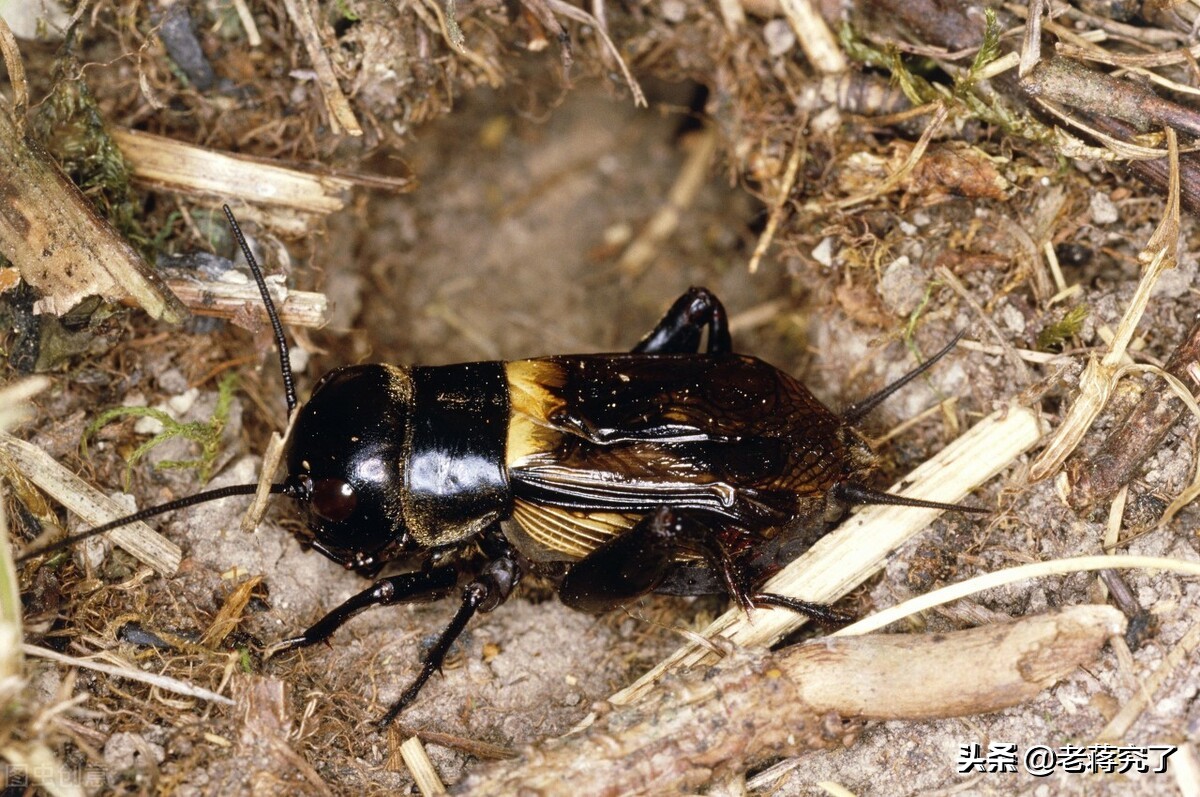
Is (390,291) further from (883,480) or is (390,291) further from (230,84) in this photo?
(883,480)

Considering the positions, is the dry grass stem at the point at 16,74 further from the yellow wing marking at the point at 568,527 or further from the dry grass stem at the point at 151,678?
the yellow wing marking at the point at 568,527

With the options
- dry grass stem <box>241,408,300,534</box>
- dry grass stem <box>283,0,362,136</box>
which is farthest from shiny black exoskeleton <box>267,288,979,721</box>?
dry grass stem <box>283,0,362,136</box>

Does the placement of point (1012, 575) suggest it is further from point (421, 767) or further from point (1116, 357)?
point (421, 767)

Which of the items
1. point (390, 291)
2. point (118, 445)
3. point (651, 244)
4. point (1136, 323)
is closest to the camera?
point (1136, 323)

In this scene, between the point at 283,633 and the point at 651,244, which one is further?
the point at 651,244

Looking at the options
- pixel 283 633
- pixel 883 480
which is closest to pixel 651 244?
pixel 883 480

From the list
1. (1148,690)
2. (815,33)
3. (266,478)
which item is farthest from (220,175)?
(1148,690)
